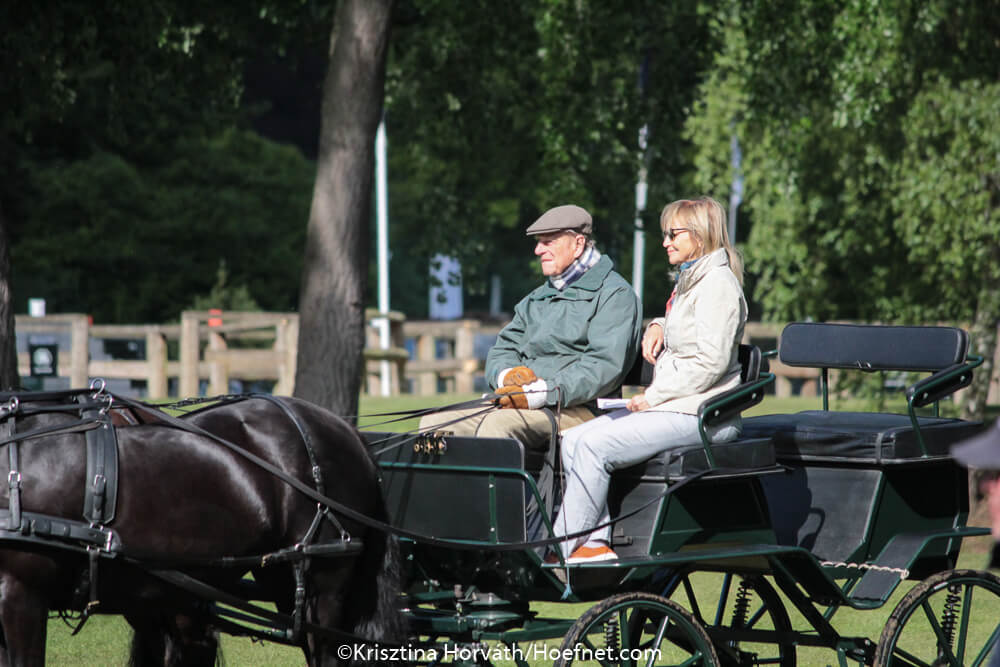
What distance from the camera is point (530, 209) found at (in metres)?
27.7

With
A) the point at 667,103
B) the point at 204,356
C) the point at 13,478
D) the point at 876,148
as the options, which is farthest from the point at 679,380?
the point at 204,356

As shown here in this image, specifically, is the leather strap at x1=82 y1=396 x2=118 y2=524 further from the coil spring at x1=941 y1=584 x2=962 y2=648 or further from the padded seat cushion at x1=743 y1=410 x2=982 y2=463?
the coil spring at x1=941 y1=584 x2=962 y2=648

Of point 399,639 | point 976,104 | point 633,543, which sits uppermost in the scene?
point 976,104

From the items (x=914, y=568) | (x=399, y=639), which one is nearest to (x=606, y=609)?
(x=399, y=639)

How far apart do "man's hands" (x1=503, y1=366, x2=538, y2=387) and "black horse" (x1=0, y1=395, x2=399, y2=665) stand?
598 millimetres

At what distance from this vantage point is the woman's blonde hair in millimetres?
4902

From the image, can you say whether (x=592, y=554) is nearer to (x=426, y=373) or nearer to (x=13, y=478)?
(x=13, y=478)

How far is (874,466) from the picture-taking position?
17.1 feet

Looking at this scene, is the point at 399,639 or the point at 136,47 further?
the point at 136,47

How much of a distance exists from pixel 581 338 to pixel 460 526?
2.73 feet

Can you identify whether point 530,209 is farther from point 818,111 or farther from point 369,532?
point 369,532

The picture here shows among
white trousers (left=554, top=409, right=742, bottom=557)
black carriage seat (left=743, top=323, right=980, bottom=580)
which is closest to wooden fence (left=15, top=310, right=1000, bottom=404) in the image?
black carriage seat (left=743, top=323, right=980, bottom=580)

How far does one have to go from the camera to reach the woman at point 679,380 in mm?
4676

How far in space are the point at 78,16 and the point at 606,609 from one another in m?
7.37
